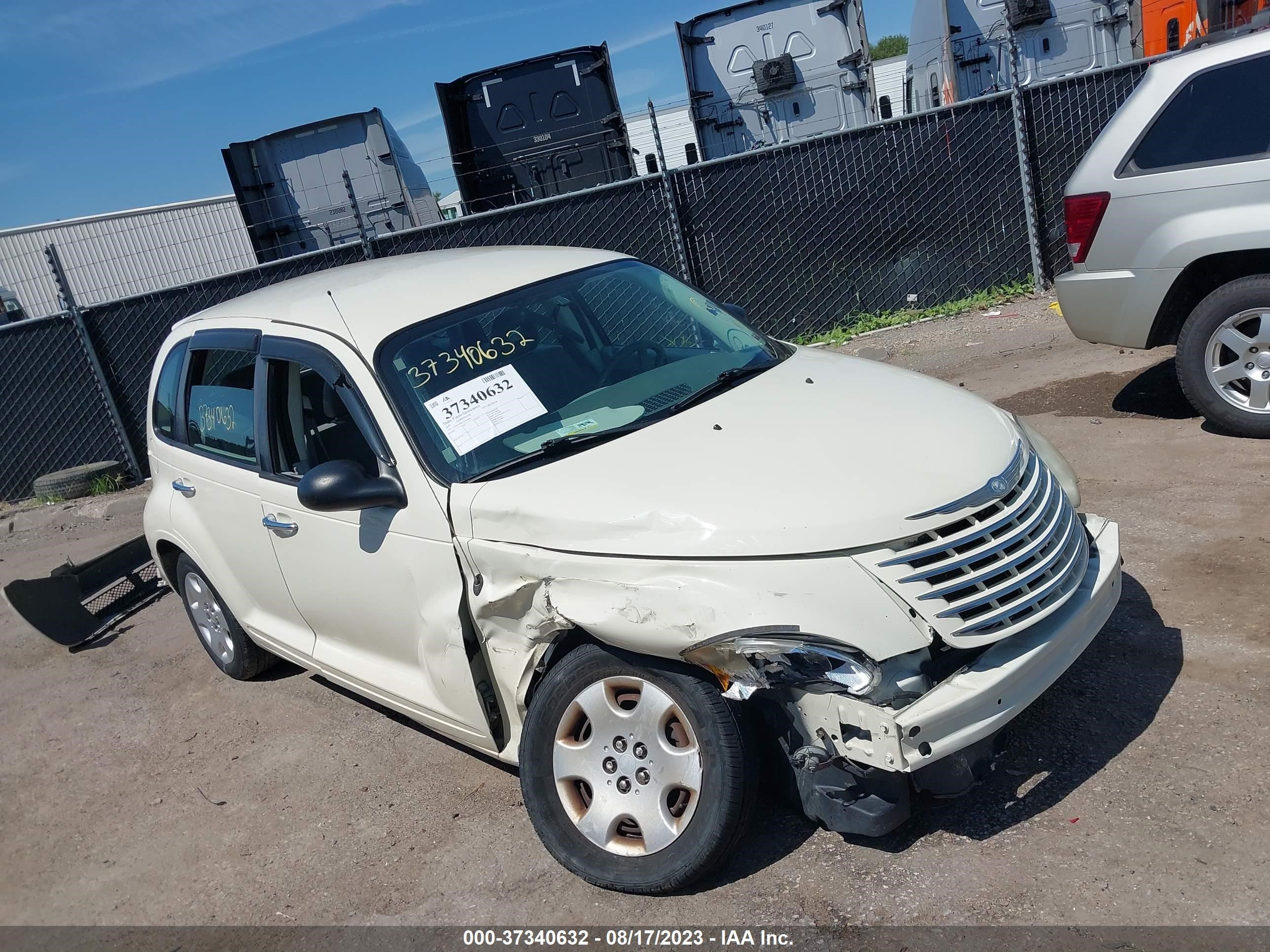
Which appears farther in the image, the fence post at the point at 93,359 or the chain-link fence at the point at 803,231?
the fence post at the point at 93,359

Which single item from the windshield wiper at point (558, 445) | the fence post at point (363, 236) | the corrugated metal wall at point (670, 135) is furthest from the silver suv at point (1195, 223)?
the corrugated metal wall at point (670, 135)

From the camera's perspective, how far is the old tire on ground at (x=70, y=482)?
9969mm

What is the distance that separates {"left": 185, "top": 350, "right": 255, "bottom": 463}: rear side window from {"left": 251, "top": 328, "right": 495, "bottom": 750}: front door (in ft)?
0.59

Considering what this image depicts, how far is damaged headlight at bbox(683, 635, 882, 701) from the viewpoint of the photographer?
2.61m

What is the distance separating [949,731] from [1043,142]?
828 cm

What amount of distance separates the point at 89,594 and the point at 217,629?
175cm

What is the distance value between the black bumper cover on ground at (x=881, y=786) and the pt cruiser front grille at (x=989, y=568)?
0.34m

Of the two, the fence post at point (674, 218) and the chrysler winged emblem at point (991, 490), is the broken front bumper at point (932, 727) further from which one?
the fence post at point (674, 218)

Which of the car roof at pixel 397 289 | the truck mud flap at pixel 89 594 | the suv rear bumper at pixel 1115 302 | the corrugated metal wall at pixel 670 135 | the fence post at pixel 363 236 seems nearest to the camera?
the car roof at pixel 397 289

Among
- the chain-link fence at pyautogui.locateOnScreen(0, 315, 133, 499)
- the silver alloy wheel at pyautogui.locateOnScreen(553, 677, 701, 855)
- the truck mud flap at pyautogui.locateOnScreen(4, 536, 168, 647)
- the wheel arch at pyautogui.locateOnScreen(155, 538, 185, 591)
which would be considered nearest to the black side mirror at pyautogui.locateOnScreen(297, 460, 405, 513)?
the silver alloy wheel at pyautogui.locateOnScreen(553, 677, 701, 855)

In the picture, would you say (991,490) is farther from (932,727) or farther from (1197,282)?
(1197,282)

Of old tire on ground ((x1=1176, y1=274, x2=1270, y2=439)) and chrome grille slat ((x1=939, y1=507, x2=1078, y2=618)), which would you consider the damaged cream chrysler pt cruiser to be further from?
old tire on ground ((x1=1176, y1=274, x2=1270, y2=439))

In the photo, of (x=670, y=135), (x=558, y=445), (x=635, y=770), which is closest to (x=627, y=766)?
(x=635, y=770)

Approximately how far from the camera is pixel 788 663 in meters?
2.64
